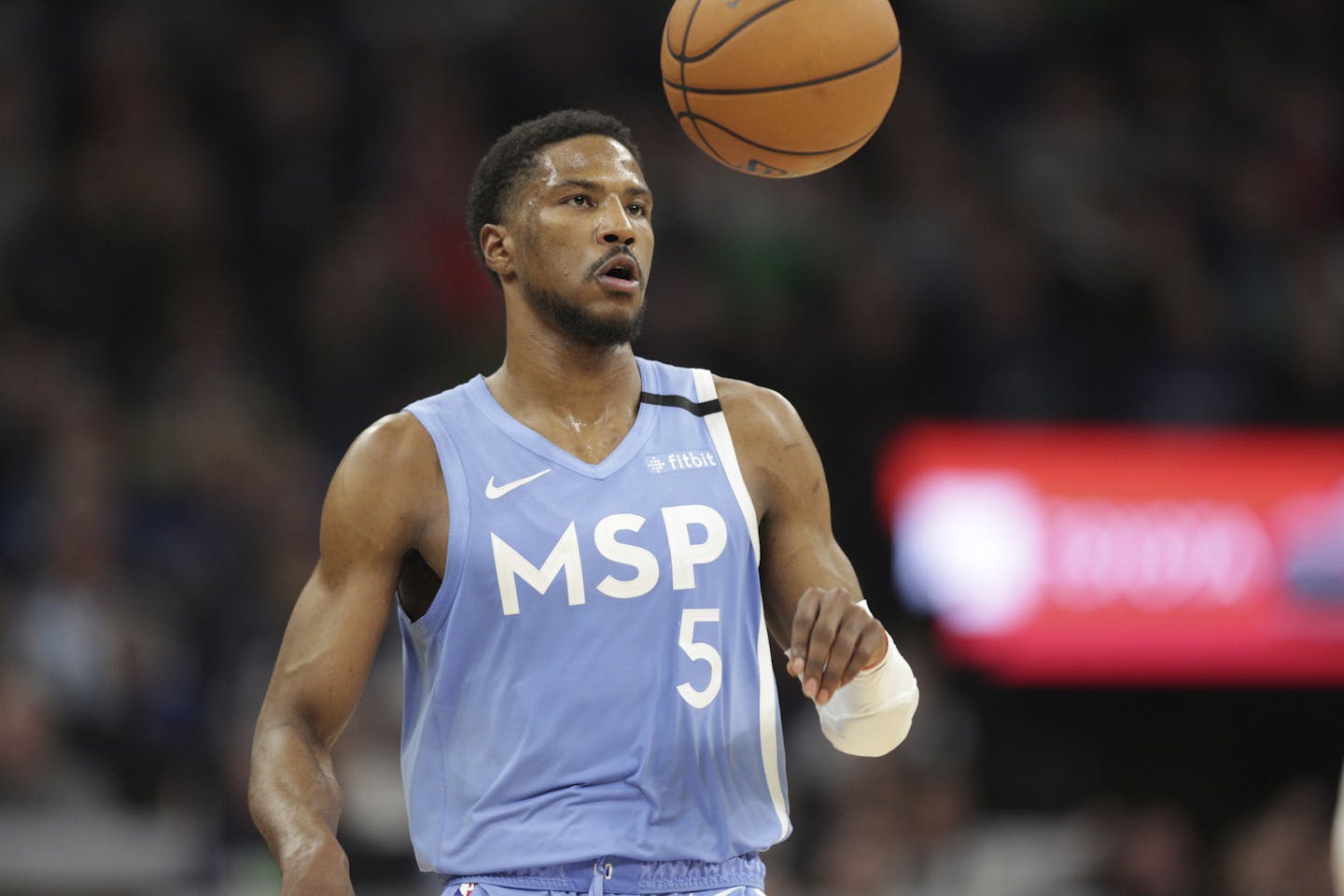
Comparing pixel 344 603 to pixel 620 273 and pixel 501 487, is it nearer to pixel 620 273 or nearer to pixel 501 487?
pixel 501 487

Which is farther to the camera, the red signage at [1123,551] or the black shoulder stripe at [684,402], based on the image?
the red signage at [1123,551]

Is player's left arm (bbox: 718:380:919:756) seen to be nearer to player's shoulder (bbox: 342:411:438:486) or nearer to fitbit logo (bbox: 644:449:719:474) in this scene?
fitbit logo (bbox: 644:449:719:474)

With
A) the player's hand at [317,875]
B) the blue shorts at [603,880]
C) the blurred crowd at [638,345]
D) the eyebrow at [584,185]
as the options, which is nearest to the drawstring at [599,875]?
the blue shorts at [603,880]

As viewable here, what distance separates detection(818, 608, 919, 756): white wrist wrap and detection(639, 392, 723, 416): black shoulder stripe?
0.75 metres

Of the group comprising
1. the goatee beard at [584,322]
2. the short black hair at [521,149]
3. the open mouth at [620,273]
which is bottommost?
the goatee beard at [584,322]

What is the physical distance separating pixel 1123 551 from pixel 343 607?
6.72 metres

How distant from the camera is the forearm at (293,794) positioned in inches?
153

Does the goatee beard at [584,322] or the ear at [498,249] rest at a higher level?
the ear at [498,249]

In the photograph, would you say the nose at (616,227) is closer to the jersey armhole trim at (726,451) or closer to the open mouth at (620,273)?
the open mouth at (620,273)

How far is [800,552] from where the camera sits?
448 centimetres

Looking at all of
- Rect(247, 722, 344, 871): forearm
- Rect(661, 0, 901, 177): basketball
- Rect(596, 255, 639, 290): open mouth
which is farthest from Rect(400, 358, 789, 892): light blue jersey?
Rect(661, 0, 901, 177): basketball

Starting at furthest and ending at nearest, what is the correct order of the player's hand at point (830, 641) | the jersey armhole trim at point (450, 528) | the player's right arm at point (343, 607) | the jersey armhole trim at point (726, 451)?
the jersey armhole trim at point (726, 451) → the jersey armhole trim at point (450, 528) → the player's right arm at point (343, 607) → the player's hand at point (830, 641)

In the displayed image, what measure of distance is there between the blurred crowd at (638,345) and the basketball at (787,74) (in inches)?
170

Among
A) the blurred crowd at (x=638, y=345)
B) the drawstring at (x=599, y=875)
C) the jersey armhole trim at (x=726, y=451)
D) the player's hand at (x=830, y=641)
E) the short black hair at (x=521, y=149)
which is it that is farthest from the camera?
the blurred crowd at (x=638, y=345)
